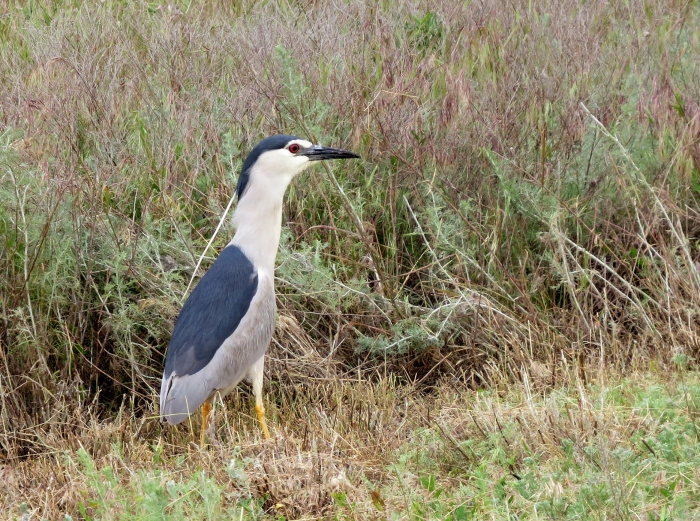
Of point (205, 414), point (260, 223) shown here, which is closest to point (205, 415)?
point (205, 414)

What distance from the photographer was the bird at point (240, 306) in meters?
4.11

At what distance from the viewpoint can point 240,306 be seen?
4.29 m

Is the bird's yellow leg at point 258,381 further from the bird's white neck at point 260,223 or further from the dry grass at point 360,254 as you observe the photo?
the bird's white neck at point 260,223

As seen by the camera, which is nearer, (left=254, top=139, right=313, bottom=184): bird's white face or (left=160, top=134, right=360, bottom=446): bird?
(left=160, top=134, right=360, bottom=446): bird

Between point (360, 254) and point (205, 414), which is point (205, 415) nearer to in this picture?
point (205, 414)

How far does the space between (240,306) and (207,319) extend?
157 mm

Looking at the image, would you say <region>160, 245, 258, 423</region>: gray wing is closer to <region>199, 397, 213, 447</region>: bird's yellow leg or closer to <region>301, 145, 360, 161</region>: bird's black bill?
<region>199, 397, 213, 447</region>: bird's yellow leg

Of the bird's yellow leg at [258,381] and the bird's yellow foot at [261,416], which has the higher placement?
the bird's yellow leg at [258,381]

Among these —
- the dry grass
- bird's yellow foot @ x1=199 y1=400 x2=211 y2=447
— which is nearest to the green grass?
the dry grass

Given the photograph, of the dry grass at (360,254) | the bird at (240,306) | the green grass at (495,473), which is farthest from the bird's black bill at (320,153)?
the green grass at (495,473)

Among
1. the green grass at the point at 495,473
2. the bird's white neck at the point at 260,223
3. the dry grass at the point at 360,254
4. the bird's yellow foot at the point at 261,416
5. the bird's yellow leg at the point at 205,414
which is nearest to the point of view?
the green grass at the point at 495,473

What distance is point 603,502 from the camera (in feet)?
9.15

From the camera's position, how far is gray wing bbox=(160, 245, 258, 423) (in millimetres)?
4105

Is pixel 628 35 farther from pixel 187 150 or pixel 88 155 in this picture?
pixel 88 155
